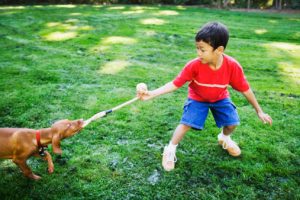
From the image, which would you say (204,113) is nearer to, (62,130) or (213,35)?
(213,35)

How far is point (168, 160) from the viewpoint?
3.10m

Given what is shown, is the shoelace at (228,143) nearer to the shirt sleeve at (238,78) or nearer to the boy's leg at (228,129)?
the boy's leg at (228,129)

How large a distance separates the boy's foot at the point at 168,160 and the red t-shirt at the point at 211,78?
0.63 m

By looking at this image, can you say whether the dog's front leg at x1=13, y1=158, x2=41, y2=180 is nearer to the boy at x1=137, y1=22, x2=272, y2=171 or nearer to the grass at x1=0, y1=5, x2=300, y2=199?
the grass at x1=0, y1=5, x2=300, y2=199

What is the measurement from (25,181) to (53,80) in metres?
2.78

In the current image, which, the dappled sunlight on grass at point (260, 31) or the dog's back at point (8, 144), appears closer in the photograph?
the dog's back at point (8, 144)

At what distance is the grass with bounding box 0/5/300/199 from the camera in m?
2.84

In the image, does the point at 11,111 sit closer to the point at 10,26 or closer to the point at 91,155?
the point at 91,155

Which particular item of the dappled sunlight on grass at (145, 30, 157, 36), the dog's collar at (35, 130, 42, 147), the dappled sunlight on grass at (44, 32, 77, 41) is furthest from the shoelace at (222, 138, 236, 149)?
the dappled sunlight on grass at (145, 30, 157, 36)

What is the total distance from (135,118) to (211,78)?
152 centimetres

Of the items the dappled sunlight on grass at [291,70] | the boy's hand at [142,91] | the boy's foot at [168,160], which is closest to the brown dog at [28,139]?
the boy's hand at [142,91]

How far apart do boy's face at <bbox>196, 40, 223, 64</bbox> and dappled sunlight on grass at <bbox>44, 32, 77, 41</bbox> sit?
6.12 m

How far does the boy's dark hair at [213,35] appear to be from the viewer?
8.72 ft

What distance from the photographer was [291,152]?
3.40 m
